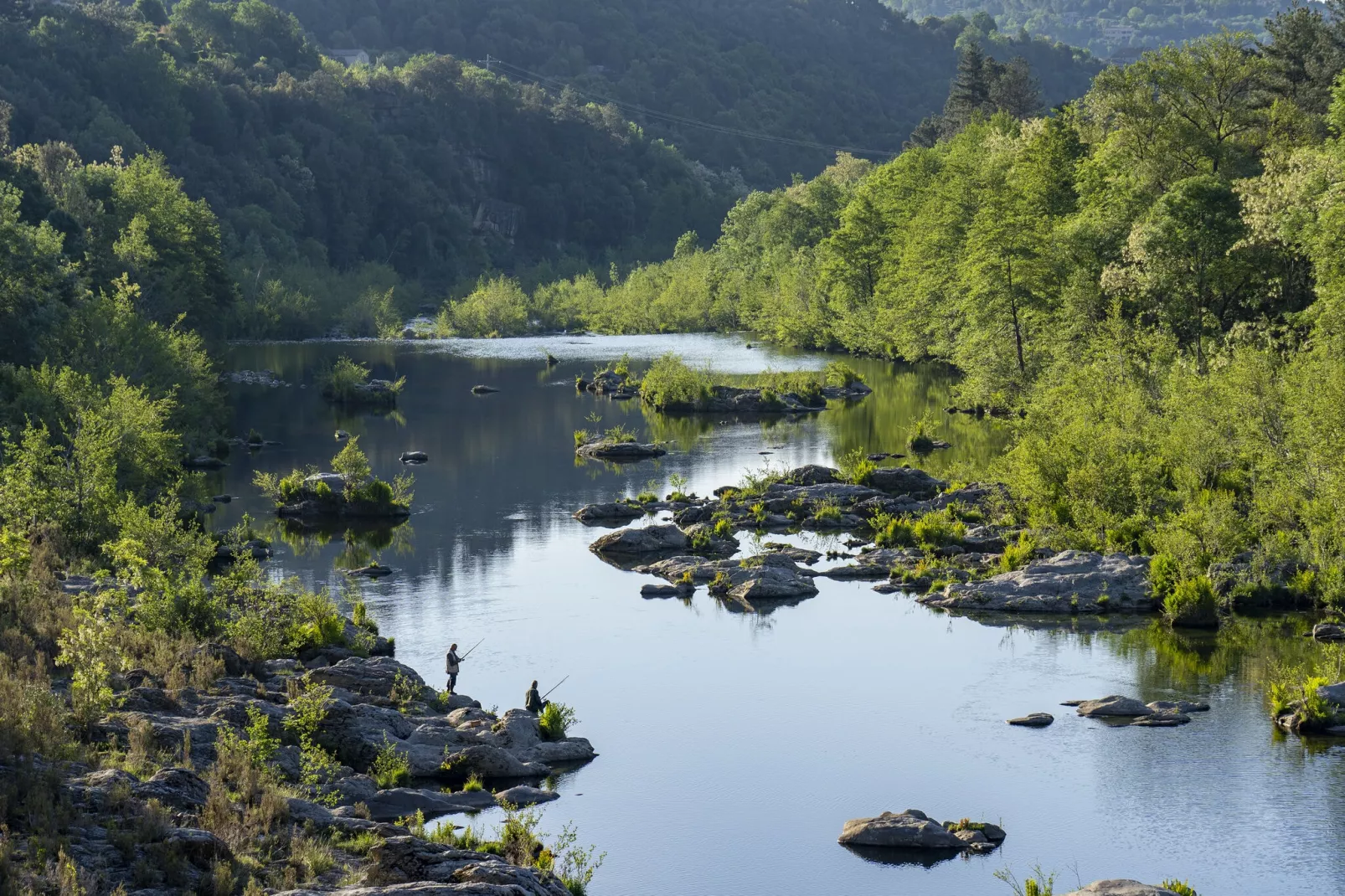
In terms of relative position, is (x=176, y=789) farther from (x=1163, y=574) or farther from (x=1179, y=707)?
(x=1163, y=574)

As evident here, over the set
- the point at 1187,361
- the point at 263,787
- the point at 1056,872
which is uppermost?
the point at 1187,361

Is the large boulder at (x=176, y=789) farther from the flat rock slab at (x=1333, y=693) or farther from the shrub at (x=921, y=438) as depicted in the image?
the shrub at (x=921, y=438)

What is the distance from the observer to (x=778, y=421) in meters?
73.8

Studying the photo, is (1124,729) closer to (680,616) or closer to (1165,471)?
(680,616)

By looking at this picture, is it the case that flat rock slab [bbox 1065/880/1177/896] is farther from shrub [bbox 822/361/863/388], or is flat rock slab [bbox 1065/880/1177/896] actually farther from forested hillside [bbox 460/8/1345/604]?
shrub [bbox 822/361/863/388]

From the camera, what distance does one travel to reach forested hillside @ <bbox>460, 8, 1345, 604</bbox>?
40.2 meters

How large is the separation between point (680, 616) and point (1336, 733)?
16.0 metres

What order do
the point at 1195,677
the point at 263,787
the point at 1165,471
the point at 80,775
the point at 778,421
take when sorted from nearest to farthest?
1. the point at 80,775
2. the point at 263,787
3. the point at 1195,677
4. the point at 1165,471
5. the point at 778,421

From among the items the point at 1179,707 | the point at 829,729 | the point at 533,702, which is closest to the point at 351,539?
the point at 533,702

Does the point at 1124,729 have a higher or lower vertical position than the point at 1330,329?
lower

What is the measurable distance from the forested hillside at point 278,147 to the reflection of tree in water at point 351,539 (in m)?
63.4

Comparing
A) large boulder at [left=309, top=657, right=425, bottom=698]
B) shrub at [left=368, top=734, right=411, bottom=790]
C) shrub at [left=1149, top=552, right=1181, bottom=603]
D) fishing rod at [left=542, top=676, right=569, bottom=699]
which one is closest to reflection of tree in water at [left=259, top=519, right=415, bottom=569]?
fishing rod at [left=542, top=676, right=569, bottom=699]

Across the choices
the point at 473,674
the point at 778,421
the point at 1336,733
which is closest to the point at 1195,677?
the point at 1336,733

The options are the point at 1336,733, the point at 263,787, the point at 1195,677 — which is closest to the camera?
the point at 263,787
